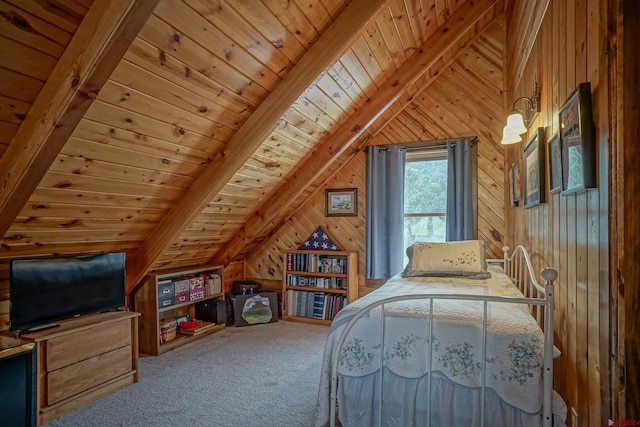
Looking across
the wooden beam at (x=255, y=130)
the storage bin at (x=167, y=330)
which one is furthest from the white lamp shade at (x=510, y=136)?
the storage bin at (x=167, y=330)

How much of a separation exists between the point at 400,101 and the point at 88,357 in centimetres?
353

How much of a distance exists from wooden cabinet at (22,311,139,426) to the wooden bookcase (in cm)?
189

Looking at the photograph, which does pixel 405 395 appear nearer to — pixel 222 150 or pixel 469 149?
pixel 222 150

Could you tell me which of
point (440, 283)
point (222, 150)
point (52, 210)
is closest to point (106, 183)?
point (52, 210)

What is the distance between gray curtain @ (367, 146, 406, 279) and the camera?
12.8 ft

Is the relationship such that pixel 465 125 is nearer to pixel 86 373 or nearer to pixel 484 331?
pixel 484 331

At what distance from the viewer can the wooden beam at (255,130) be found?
2.20 m

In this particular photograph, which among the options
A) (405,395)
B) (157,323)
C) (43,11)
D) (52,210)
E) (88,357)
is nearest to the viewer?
(43,11)

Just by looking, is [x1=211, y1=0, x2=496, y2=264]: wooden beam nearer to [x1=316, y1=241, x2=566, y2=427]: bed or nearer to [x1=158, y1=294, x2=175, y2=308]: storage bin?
[x1=158, y1=294, x2=175, y2=308]: storage bin

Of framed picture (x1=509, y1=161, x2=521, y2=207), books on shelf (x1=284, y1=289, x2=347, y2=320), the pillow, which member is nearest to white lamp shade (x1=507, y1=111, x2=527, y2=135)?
framed picture (x1=509, y1=161, x2=521, y2=207)

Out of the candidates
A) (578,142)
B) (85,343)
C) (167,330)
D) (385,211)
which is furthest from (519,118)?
(167,330)

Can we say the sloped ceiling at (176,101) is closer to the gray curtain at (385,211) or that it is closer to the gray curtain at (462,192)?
the gray curtain at (385,211)

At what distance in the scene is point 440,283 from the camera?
2.56 metres

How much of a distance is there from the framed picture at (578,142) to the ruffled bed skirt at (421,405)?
88cm
